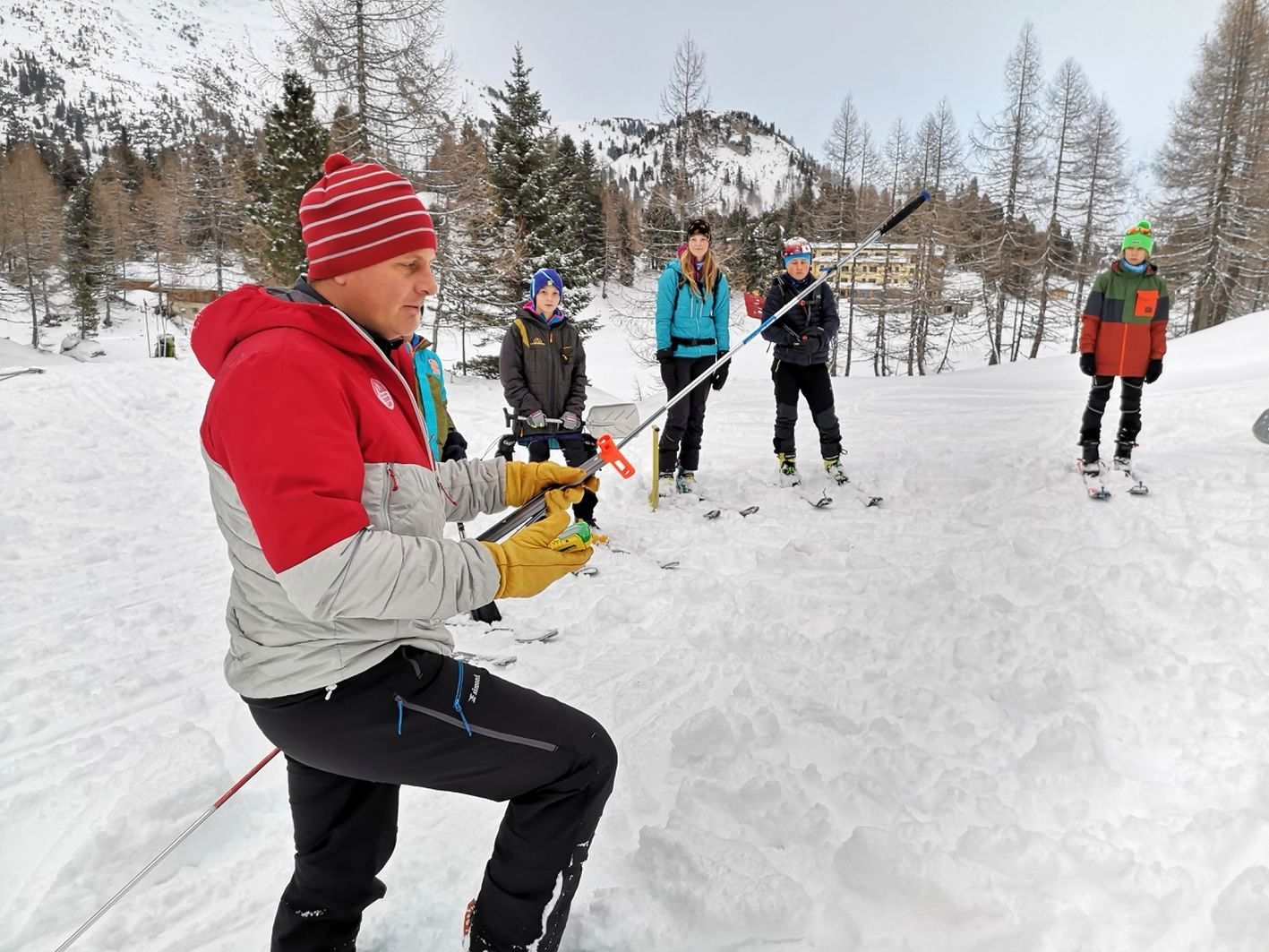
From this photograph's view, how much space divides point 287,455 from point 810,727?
2.86m

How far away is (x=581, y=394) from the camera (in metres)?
6.39

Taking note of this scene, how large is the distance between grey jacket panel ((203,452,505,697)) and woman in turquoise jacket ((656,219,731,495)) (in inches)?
202

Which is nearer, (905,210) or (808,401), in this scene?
(905,210)

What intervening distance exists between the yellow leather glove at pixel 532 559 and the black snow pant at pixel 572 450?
416cm

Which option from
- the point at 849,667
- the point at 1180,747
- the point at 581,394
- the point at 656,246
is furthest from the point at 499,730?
the point at 656,246

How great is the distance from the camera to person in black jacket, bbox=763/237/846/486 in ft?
21.2

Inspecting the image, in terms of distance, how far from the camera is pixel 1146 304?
19.2 ft

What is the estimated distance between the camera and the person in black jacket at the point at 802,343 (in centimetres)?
648

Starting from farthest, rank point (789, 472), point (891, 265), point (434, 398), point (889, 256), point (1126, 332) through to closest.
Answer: point (891, 265) < point (889, 256) < point (789, 472) < point (1126, 332) < point (434, 398)

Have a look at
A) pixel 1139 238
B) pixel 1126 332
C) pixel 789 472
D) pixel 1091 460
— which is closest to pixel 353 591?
pixel 789 472

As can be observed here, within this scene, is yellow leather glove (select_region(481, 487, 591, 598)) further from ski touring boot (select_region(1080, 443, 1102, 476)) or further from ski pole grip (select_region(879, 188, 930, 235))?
ski touring boot (select_region(1080, 443, 1102, 476))

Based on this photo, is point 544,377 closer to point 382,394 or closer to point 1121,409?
point 382,394

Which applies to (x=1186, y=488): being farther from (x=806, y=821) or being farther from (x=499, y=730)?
(x=499, y=730)

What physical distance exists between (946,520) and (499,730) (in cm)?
521
